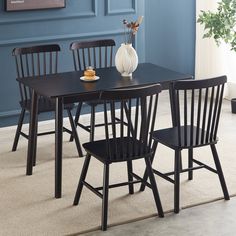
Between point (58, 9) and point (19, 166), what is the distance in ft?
5.36

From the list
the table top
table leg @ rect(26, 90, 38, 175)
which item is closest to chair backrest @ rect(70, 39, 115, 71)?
the table top

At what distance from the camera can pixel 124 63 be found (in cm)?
466

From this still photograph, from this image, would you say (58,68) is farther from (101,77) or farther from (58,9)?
(101,77)

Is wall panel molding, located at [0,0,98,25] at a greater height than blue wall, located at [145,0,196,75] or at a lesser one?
greater

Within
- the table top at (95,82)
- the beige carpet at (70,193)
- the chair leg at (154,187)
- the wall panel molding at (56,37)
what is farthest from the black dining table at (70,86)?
the wall panel molding at (56,37)

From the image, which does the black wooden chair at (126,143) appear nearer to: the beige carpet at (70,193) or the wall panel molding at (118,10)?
the beige carpet at (70,193)

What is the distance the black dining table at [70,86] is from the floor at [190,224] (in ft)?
2.27

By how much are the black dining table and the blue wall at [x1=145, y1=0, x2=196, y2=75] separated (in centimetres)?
201

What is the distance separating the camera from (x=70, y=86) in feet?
14.6

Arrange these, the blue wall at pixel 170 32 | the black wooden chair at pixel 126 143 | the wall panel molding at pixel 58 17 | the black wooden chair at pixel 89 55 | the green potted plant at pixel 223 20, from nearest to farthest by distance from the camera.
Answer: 1. the black wooden chair at pixel 126 143
2. the black wooden chair at pixel 89 55
3. the wall panel molding at pixel 58 17
4. the green potted plant at pixel 223 20
5. the blue wall at pixel 170 32

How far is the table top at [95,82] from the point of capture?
4.32m

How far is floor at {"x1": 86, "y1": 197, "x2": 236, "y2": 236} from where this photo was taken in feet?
12.5

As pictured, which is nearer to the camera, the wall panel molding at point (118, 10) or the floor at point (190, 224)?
the floor at point (190, 224)

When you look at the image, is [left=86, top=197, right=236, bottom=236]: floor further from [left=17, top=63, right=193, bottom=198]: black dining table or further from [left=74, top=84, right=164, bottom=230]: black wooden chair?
[left=17, top=63, right=193, bottom=198]: black dining table
